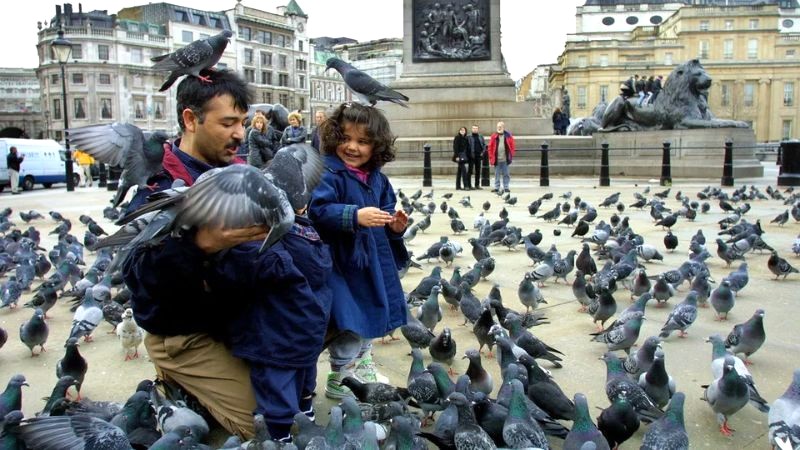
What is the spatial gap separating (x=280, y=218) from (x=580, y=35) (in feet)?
357

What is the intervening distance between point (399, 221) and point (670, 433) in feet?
5.41

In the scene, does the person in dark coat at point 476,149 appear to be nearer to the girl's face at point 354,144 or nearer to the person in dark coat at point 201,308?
the girl's face at point 354,144

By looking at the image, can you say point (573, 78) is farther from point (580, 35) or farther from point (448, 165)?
point (448, 165)

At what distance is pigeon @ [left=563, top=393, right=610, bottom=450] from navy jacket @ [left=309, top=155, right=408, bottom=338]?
43.9 inches

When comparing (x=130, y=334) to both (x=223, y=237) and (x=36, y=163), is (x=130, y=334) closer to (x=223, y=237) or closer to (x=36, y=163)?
(x=223, y=237)

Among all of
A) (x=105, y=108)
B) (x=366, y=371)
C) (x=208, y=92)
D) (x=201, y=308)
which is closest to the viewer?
(x=201, y=308)

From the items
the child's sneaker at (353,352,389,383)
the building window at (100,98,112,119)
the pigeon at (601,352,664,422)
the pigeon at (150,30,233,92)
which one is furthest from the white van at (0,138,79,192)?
the building window at (100,98,112,119)

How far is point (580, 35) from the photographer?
102875 millimetres

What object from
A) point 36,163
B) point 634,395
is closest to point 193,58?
point 634,395

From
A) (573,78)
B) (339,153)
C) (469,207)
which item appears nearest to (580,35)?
(573,78)

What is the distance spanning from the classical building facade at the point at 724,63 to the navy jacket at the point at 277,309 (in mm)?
75598

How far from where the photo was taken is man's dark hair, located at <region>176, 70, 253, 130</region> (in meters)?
2.91

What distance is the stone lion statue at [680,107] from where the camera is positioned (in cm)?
1936

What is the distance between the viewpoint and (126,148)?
328 centimetres
